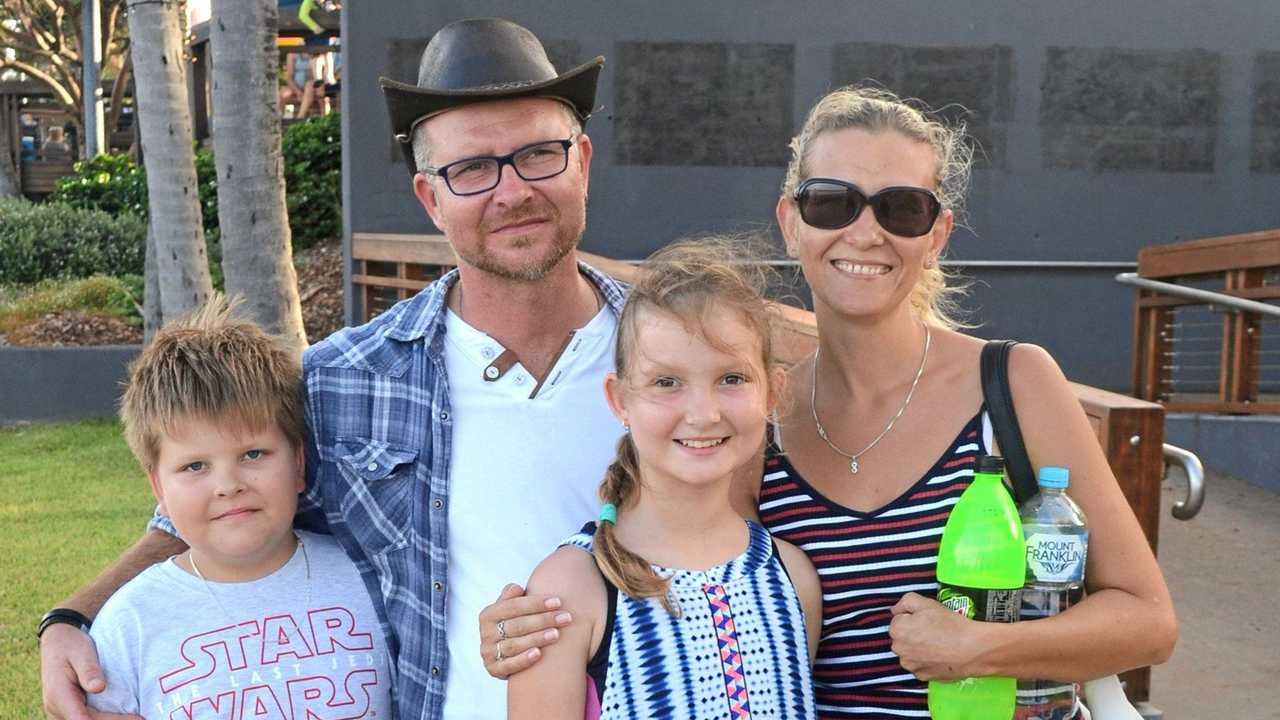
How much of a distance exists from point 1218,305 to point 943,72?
4.28 metres

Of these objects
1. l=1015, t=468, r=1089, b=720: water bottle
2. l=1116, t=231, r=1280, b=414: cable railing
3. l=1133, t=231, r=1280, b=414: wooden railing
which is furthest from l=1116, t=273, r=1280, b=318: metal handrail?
l=1015, t=468, r=1089, b=720: water bottle

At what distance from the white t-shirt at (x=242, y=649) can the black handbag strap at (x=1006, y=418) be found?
1429 mm

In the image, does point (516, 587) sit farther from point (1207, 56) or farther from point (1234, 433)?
point (1207, 56)

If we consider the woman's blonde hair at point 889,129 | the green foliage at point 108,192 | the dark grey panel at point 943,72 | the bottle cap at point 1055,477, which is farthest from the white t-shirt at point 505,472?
the green foliage at point 108,192

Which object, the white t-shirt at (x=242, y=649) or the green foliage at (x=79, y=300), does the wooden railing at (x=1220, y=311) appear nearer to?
the white t-shirt at (x=242, y=649)

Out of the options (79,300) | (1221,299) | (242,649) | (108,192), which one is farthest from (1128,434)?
(108,192)

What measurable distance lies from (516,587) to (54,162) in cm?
3017

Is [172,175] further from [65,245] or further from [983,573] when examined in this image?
[65,245]

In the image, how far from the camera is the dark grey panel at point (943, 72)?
12766mm

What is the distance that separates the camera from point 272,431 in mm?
2865

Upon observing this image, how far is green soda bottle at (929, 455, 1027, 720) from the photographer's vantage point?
2.42 meters

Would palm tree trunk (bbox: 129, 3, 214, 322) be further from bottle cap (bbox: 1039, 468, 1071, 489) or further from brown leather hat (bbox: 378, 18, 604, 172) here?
bottle cap (bbox: 1039, 468, 1071, 489)

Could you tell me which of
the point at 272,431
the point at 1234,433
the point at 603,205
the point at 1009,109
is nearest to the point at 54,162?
the point at 603,205

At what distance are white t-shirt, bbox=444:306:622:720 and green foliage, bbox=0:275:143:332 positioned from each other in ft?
36.1
